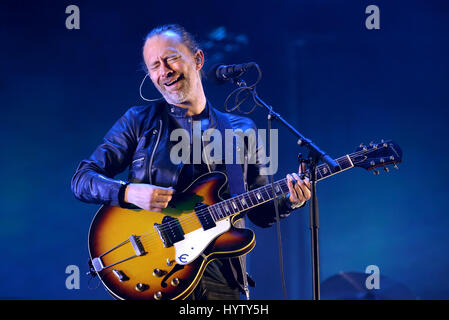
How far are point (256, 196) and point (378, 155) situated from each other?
2.45 feet

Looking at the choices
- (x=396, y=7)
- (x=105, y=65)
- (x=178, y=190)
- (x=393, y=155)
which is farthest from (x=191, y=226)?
(x=396, y=7)

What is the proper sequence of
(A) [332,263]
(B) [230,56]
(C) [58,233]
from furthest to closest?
(A) [332,263] → (B) [230,56] → (C) [58,233]

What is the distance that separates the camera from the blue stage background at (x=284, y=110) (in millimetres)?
3404

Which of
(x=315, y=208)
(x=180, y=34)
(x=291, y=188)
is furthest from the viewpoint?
(x=180, y=34)

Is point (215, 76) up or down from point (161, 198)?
up

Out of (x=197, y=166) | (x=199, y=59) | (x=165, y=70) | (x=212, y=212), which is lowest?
(x=212, y=212)

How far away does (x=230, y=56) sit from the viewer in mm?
3729

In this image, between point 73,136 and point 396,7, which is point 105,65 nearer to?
point 73,136

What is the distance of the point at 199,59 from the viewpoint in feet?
10.4

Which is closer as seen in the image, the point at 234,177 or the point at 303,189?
the point at 303,189

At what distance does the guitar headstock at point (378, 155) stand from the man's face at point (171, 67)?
113 cm

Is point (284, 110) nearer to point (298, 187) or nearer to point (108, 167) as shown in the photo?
point (298, 187)

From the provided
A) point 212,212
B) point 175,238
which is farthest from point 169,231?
point 212,212

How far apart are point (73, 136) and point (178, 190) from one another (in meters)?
1.24
